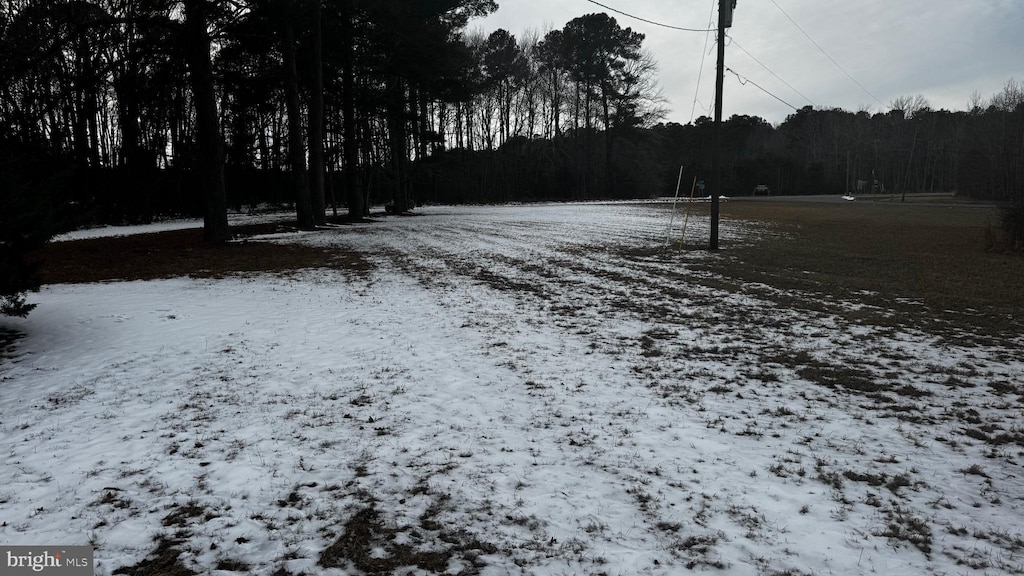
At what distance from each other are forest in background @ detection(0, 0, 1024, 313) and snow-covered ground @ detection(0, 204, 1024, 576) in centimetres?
302

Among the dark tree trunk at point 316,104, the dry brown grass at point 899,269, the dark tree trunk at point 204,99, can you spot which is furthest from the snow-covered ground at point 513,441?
the dark tree trunk at point 316,104

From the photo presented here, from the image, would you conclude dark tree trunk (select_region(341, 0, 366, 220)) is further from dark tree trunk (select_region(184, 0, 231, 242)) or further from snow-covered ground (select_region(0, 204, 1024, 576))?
snow-covered ground (select_region(0, 204, 1024, 576))

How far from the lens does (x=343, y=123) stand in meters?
30.4

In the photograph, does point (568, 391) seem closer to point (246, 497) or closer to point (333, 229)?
point (246, 497)

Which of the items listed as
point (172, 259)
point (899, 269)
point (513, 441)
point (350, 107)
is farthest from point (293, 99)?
point (899, 269)

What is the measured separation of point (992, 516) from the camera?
127 inches

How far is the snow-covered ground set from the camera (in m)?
2.96

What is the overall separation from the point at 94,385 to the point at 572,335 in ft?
18.0

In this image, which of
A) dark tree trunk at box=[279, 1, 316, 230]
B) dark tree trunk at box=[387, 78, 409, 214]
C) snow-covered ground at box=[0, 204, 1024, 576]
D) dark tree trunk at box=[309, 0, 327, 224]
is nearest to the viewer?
snow-covered ground at box=[0, 204, 1024, 576]

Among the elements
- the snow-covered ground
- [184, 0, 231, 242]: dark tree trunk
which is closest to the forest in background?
[184, 0, 231, 242]: dark tree trunk

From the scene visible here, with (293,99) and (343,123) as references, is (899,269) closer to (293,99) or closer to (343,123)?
(293,99)

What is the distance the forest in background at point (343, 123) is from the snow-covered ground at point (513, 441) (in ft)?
9.90

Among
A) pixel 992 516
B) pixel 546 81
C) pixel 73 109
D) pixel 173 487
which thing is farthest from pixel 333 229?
pixel 546 81

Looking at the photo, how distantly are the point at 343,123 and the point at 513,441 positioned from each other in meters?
29.8
